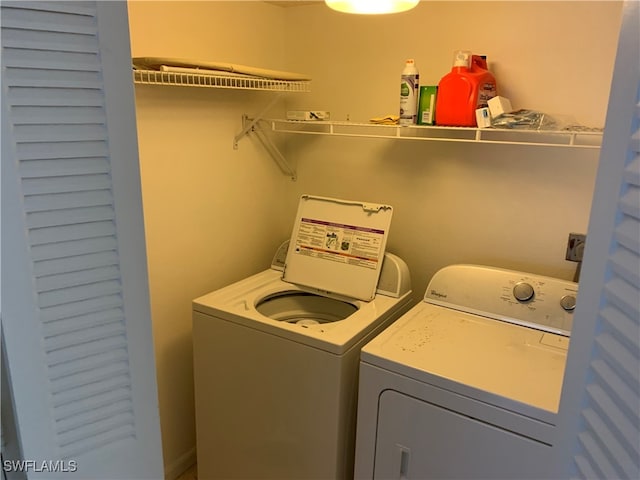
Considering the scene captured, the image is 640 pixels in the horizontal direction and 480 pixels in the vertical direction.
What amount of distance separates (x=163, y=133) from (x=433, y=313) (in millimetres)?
1247

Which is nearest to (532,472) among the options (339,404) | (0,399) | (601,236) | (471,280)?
(339,404)

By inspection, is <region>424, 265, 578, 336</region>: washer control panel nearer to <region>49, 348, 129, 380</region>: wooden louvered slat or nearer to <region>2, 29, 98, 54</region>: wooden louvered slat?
<region>49, 348, 129, 380</region>: wooden louvered slat

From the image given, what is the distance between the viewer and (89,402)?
83 cm

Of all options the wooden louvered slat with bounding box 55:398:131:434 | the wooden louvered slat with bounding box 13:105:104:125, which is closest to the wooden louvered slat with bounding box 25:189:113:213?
the wooden louvered slat with bounding box 13:105:104:125

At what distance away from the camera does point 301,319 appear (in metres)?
2.24

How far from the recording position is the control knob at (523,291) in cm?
182

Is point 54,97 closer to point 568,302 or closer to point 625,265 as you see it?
point 625,265

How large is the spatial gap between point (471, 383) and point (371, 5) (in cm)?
112

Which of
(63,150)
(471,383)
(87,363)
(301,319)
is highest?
(63,150)

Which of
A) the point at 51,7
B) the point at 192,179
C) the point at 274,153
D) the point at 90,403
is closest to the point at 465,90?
the point at 274,153

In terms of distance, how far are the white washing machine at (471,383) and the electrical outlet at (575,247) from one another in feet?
0.53

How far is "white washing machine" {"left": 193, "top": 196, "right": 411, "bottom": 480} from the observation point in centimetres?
176

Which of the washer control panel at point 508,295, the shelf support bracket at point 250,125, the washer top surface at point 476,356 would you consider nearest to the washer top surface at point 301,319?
the washer top surface at point 476,356

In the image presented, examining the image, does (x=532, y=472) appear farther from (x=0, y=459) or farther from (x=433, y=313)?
(x=0, y=459)
